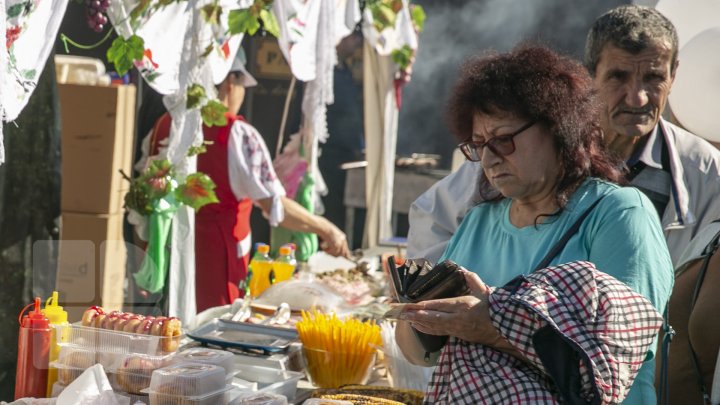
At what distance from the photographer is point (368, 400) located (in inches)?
82.8

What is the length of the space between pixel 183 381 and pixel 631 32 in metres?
1.61

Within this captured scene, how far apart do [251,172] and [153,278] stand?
983mm

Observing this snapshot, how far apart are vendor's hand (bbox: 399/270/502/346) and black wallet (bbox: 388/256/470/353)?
2 centimetres

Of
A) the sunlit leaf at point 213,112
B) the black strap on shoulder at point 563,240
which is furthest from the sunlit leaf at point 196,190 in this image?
the black strap on shoulder at point 563,240

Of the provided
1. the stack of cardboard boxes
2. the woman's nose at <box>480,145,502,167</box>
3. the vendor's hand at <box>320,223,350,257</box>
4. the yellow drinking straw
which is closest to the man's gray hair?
the woman's nose at <box>480,145,502,167</box>

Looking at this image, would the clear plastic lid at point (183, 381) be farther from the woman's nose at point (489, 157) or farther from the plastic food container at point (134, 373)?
the woman's nose at point (489, 157)

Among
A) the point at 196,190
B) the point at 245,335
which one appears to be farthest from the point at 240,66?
the point at 245,335

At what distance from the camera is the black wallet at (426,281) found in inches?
65.3

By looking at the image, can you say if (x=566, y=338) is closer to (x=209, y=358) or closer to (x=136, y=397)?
(x=209, y=358)

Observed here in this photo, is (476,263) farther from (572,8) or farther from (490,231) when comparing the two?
(572,8)

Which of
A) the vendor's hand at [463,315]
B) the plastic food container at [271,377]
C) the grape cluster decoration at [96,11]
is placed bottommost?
the plastic food container at [271,377]

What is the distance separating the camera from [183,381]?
188cm

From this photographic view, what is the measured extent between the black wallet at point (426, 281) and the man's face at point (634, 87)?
1.11m

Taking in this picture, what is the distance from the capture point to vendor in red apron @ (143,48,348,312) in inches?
170
